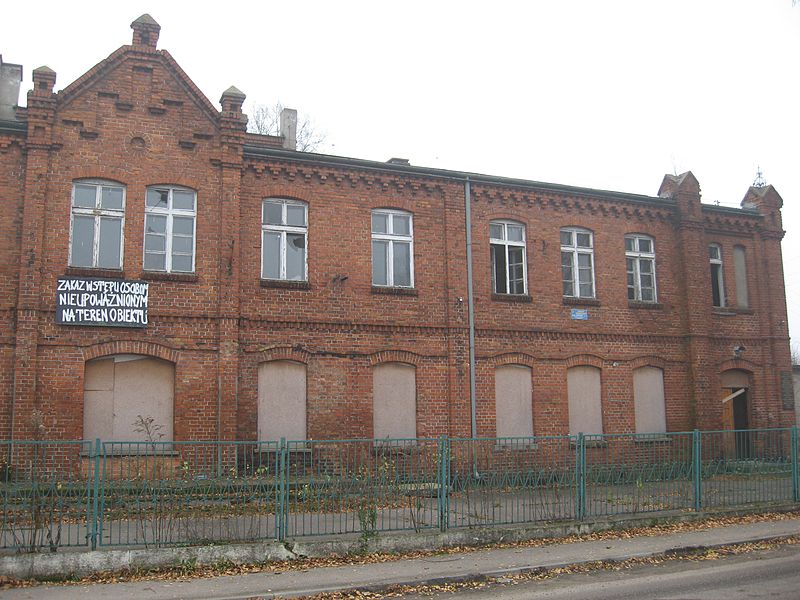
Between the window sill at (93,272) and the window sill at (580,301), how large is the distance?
1146 cm

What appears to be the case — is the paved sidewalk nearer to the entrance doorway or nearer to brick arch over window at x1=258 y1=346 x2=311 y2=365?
brick arch over window at x1=258 y1=346 x2=311 y2=365

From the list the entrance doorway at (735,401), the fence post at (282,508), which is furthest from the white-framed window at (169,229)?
the entrance doorway at (735,401)

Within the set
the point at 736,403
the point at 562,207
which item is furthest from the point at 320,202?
the point at 736,403

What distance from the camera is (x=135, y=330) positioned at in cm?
1717

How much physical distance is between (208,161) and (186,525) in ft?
31.2

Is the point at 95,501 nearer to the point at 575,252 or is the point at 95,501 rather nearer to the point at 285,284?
the point at 285,284

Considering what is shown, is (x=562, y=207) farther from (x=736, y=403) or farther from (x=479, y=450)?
(x=479, y=450)

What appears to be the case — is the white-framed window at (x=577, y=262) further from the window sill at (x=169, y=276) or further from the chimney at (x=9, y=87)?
the chimney at (x=9, y=87)

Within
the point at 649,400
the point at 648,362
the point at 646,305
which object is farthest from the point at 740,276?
the point at 649,400

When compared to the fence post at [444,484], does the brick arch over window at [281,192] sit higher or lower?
higher

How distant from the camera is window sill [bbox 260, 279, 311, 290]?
18578 mm

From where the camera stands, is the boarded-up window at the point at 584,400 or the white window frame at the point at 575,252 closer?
the boarded-up window at the point at 584,400

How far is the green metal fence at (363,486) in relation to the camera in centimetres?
1095

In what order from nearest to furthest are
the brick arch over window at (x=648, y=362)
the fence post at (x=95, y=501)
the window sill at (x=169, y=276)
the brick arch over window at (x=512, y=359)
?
the fence post at (x=95, y=501)
the window sill at (x=169, y=276)
the brick arch over window at (x=512, y=359)
the brick arch over window at (x=648, y=362)
